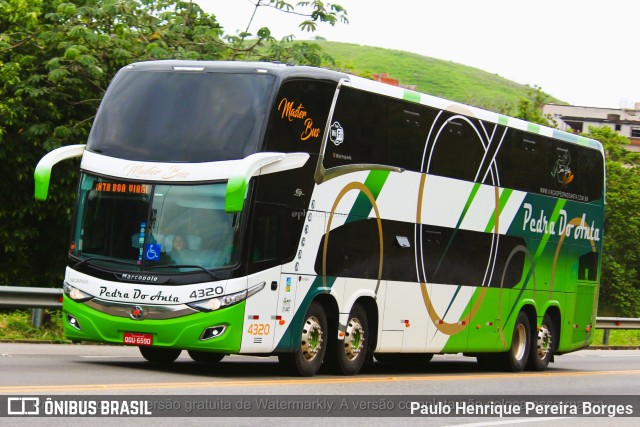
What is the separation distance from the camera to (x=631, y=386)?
1892 centimetres

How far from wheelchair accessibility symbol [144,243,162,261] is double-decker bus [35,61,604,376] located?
19mm

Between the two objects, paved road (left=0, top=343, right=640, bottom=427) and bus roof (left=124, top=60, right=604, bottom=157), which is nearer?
paved road (left=0, top=343, right=640, bottom=427)

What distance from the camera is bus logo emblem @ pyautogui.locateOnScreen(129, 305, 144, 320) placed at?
14.5 m

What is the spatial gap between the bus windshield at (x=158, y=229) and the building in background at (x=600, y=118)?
4723 inches

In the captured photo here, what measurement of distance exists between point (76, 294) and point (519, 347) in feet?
31.4

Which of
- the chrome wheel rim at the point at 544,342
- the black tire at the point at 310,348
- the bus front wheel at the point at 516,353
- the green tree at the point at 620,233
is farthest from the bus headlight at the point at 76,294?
the green tree at the point at 620,233

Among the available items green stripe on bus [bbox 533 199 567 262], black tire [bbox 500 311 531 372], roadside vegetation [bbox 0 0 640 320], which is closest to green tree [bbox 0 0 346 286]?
roadside vegetation [bbox 0 0 640 320]

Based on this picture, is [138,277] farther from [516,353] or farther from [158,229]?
[516,353]

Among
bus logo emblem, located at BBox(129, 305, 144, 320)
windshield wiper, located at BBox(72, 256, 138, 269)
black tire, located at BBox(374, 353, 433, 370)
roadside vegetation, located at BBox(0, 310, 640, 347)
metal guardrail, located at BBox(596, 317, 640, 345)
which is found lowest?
black tire, located at BBox(374, 353, 433, 370)

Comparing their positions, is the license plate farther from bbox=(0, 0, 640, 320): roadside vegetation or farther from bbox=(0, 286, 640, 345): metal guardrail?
bbox=(0, 0, 640, 320): roadside vegetation

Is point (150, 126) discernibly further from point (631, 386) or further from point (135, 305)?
point (631, 386)

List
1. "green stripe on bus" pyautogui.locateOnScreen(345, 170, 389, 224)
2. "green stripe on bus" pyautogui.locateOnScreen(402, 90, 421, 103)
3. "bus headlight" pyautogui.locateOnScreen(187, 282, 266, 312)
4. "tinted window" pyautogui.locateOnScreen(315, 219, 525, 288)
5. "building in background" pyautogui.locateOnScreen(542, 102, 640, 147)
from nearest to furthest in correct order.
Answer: "bus headlight" pyautogui.locateOnScreen(187, 282, 266, 312)
"tinted window" pyautogui.locateOnScreen(315, 219, 525, 288)
"green stripe on bus" pyautogui.locateOnScreen(345, 170, 389, 224)
"green stripe on bus" pyautogui.locateOnScreen(402, 90, 421, 103)
"building in background" pyautogui.locateOnScreen(542, 102, 640, 147)

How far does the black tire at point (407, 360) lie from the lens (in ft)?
68.4

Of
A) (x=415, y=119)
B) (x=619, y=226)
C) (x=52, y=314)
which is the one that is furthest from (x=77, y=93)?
(x=619, y=226)
